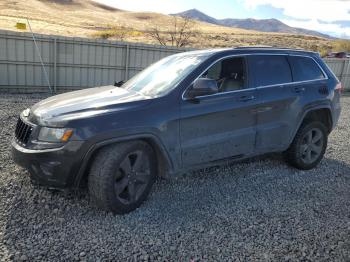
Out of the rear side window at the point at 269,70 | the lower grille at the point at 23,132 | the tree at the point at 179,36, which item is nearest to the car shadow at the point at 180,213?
the lower grille at the point at 23,132

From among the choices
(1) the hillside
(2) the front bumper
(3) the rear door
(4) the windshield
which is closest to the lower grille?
(2) the front bumper

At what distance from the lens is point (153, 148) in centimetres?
378

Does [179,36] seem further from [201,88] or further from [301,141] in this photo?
[201,88]

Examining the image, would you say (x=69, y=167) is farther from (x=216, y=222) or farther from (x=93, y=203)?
(x=216, y=222)

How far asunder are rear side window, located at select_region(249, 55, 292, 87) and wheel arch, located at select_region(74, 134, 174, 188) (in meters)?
1.63

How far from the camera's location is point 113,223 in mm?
3494

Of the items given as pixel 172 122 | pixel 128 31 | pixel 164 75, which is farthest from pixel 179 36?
pixel 172 122

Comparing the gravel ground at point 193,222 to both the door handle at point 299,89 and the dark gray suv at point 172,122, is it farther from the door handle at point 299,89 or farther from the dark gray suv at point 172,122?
the door handle at point 299,89

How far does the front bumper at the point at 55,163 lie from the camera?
3.30 meters

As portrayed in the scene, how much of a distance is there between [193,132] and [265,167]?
1928 mm

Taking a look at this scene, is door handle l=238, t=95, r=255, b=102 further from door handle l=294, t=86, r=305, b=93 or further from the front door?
door handle l=294, t=86, r=305, b=93

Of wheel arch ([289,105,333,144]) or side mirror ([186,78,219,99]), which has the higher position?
side mirror ([186,78,219,99])

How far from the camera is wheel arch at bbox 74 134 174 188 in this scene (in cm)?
338

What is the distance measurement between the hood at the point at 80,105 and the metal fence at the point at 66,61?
8268 millimetres
